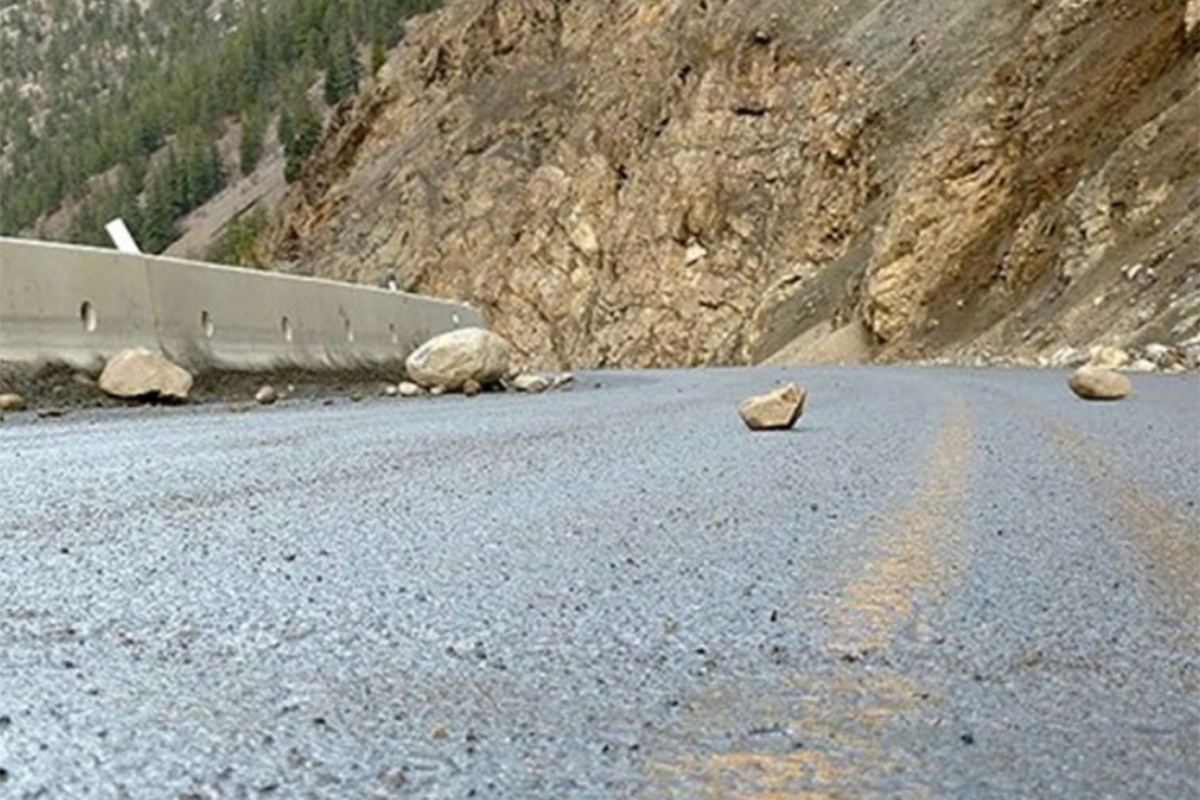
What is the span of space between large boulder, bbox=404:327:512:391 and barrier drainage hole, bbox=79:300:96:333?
147 inches

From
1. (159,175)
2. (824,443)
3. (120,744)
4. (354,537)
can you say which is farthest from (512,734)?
(159,175)

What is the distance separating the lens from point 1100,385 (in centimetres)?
1105

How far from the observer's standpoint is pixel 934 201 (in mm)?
34625

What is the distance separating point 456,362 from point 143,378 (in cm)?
379

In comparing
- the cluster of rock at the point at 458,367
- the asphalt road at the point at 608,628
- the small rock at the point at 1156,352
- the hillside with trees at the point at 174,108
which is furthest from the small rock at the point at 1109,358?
the hillside with trees at the point at 174,108

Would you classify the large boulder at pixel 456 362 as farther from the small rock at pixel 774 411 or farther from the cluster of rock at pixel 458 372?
the small rock at pixel 774 411

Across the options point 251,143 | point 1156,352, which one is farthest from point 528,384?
point 251,143

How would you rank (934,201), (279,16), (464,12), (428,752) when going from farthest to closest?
(279,16), (464,12), (934,201), (428,752)

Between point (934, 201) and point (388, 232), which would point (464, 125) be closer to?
point (388, 232)

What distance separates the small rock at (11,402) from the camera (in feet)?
36.8

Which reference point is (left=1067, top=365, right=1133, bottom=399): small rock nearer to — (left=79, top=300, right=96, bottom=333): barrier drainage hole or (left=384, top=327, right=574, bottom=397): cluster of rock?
(left=384, top=327, right=574, bottom=397): cluster of rock

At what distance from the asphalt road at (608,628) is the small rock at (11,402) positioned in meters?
4.95

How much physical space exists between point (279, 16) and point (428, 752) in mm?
140666

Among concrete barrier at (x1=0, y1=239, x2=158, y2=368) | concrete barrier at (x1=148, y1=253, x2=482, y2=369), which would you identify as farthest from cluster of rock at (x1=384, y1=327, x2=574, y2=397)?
concrete barrier at (x1=0, y1=239, x2=158, y2=368)
